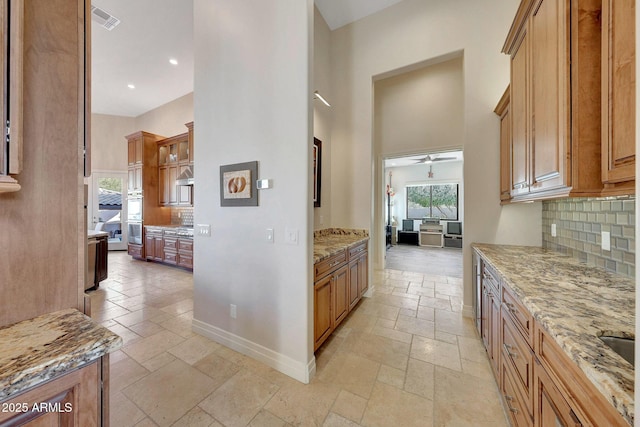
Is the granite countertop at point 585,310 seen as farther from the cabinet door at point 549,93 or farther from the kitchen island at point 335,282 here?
the kitchen island at point 335,282

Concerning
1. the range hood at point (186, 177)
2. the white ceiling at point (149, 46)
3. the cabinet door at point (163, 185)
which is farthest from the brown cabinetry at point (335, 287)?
the cabinet door at point (163, 185)

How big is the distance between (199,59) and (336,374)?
3.32 meters

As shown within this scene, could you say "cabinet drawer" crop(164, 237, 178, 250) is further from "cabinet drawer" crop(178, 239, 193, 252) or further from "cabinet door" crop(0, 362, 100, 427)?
"cabinet door" crop(0, 362, 100, 427)

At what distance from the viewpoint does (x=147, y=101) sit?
20.1 feet

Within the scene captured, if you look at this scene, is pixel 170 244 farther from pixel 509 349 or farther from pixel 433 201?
pixel 433 201

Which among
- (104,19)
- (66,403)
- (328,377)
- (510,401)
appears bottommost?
(328,377)

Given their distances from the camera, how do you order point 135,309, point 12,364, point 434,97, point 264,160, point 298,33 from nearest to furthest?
1. point 12,364
2. point 298,33
3. point 264,160
4. point 135,309
5. point 434,97

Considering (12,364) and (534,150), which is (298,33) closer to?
(534,150)

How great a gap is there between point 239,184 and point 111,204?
723 cm

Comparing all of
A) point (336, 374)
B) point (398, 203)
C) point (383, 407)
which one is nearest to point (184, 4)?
point (336, 374)

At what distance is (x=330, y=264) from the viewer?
90.7 inches

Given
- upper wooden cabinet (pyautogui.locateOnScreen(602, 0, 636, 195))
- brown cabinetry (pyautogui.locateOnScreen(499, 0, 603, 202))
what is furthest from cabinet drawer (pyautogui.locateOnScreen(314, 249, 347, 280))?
upper wooden cabinet (pyautogui.locateOnScreen(602, 0, 636, 195))

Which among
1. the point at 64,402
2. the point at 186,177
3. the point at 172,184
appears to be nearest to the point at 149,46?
the point at 186,177

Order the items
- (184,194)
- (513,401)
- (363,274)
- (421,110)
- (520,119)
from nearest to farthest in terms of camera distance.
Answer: (513,401) < (520,119) < (363,274) < (421,110) < (184,194)
